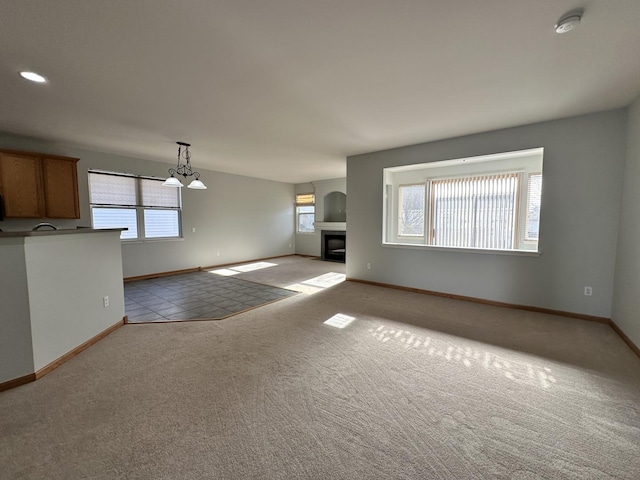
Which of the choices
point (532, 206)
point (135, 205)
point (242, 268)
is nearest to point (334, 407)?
point (532, 206)

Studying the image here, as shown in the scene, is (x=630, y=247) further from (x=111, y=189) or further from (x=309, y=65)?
(x=111, y=189)

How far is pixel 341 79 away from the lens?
243cm

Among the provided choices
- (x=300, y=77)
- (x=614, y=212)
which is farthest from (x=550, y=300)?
(x=300, y=77)

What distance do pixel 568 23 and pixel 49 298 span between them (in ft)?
14.8

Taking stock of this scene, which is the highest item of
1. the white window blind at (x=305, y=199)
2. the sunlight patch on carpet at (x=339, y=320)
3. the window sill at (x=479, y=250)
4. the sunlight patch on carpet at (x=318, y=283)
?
the white window blind at (x=305, y=199)

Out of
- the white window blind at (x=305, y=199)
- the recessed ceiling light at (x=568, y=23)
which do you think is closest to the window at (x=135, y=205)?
the white window blind at (x=305, y=199)

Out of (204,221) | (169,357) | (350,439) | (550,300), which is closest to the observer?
(350,439)

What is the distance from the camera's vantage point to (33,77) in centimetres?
237

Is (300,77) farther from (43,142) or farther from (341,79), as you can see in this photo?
(43,142)

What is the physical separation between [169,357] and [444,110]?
406 centimetres

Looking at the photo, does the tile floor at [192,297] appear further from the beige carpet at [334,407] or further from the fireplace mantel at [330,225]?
the fireplace mantel at [330,225]

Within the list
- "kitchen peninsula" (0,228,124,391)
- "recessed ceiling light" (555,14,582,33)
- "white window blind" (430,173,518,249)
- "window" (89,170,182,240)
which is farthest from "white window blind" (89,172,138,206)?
"recessed ceiling light" (555,14,582,33)

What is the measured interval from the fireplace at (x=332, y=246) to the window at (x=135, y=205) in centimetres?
416

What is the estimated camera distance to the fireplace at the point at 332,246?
27.1 ft
